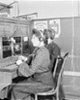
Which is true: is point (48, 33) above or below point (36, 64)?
above

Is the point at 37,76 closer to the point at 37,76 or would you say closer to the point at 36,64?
the point at 37,76

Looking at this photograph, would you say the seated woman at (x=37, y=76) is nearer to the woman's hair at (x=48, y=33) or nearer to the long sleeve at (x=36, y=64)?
the long sleeve at (x=36, y=64)

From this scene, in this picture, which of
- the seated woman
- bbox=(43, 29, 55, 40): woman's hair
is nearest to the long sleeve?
the seated woman

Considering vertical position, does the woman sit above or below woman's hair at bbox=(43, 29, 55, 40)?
below

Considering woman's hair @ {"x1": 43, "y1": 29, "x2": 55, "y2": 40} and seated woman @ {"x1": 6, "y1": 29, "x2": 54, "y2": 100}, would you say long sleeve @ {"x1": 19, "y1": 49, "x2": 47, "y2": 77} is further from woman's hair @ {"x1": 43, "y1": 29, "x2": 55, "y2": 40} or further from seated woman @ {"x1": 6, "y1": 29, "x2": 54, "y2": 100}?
woman's hair @ {"x1": 43, "y1": 29, "x2": 55, "y2": 40}

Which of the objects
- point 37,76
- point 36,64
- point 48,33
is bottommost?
point 37,76

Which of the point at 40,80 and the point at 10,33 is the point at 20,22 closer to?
the point at 10,33

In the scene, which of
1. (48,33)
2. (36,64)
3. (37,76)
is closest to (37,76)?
(37,76)

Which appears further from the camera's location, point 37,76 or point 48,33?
point 48,33

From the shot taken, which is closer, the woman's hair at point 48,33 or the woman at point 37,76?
the woman at point 37,76

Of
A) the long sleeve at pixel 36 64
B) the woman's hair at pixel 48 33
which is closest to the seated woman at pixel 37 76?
the long sleeve at pixel 36 64

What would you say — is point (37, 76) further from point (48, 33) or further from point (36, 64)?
point (48, 33)

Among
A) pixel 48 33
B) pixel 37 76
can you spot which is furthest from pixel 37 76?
pixel 48 33

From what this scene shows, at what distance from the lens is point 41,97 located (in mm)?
1995
